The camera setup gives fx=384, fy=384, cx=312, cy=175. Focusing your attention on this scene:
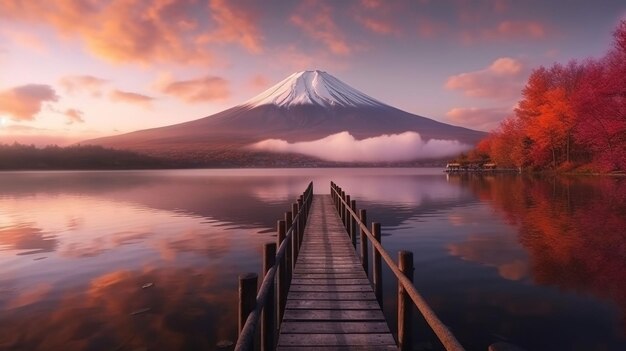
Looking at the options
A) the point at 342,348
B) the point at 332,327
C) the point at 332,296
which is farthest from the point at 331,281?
the point at 342,348

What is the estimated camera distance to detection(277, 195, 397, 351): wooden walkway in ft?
18.9

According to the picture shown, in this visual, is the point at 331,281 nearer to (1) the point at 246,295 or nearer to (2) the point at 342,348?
(2) the point at 342,348

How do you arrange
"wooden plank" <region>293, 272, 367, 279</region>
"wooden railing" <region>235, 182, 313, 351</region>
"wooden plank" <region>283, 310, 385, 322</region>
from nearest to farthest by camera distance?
"wooden railing" <region>235, 182, 313, 351</region>, "wooden plank" <region>283, 310, 385, 322</region>, "wooden plank" <region>293, 272, 367, 279</region>

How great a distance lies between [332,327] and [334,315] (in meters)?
0.46

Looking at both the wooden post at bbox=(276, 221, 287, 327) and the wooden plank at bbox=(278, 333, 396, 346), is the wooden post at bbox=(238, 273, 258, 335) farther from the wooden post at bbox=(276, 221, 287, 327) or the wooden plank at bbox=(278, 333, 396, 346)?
the wooden post at bbox=(276, 221, 287, 327)

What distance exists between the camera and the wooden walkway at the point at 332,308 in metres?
5.75

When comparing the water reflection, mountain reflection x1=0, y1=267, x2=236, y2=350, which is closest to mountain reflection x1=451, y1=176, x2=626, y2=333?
mountain reflection x1=0, y1=267, x2=236, y2=350

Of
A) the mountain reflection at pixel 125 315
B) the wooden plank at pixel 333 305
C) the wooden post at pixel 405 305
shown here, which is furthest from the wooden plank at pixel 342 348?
the mountain reflection at pixel 125 315

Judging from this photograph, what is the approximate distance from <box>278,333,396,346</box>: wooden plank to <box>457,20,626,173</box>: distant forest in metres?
33.8

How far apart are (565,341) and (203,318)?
7.01 metres

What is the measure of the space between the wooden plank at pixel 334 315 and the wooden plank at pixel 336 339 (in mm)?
554

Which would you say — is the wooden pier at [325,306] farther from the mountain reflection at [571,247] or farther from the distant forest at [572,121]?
the distant forest at [572,121]

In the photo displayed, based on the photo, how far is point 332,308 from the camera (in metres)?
7.00

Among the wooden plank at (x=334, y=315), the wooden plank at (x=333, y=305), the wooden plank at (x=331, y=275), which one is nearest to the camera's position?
the wooden plank at (x=334, y=315)
